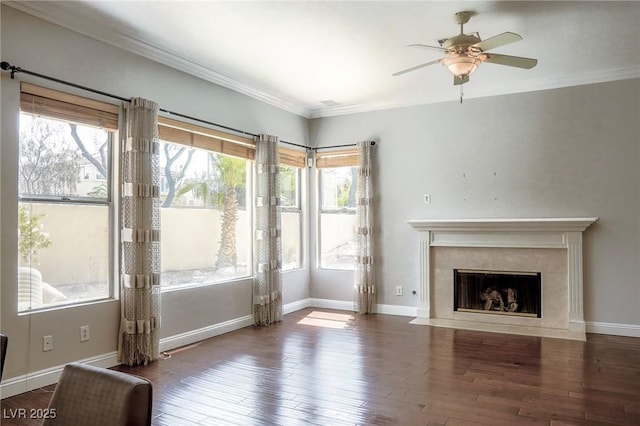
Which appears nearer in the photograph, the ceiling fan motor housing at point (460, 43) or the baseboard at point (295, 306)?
the ceiling fan motor housing at point (460, 43)

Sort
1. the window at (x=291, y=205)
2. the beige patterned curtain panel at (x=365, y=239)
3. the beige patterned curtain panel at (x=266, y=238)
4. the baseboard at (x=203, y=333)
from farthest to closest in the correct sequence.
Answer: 1. the window at (x=291, y=205)
2. the beige patterned curtain panel at (x=365, y=239)
3. the beige patterned curtain panel at (x=266, y=238)
4. the baseboard at (x=203, y=333)

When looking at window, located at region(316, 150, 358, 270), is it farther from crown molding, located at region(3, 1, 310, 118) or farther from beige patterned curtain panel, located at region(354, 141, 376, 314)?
crown molding, located at region(3, 1, 310, 118)

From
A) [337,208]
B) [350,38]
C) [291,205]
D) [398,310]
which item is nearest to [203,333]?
[291,205]

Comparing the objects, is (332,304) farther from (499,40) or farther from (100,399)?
(100,399)

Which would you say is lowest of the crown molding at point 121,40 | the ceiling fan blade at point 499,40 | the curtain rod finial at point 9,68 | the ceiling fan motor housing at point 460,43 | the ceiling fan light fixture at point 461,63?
the curtain rod finial at point 9,68

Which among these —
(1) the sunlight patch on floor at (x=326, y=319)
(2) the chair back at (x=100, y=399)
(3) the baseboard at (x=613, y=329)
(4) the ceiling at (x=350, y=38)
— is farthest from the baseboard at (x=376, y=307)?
(2) the chair back at (x=100, y=399)

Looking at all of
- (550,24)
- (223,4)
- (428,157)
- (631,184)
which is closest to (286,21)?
(223,4)

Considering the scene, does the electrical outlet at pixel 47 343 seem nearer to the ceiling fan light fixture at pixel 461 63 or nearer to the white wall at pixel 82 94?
the white wall at pixel 82 94

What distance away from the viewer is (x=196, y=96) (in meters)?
4.79

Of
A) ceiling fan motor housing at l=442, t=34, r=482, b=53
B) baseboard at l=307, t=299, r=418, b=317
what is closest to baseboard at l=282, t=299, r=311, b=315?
baseboard at l=307, t=299, r=418, b=317

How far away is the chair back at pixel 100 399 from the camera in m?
1.20

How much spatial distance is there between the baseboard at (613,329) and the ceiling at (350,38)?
106 inches

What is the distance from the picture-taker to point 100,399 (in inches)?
49.4

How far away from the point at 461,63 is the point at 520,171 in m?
2.37
